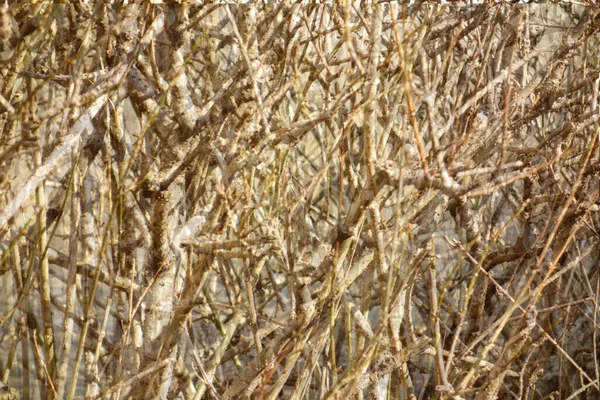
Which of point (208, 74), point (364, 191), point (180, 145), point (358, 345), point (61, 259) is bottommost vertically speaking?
point (358, 345)

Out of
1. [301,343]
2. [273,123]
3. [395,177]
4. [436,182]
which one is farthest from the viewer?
[273,123]

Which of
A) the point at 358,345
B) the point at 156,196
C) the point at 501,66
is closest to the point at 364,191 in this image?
the point at 358,345

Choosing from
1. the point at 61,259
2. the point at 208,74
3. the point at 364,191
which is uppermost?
the point at 208,74

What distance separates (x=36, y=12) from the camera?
9.01 ft

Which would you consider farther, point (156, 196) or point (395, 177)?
point (156, 196)

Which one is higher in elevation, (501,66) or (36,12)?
(36,12)

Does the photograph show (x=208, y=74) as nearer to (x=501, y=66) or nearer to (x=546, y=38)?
(x=501, y=66)

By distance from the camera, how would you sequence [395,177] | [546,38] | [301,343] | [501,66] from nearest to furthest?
[395,177] < [301,343] < [501,66] < [546,38]

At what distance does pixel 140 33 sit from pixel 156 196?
577 mm

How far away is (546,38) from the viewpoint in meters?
6.96

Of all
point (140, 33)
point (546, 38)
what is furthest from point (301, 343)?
point (546, 38)

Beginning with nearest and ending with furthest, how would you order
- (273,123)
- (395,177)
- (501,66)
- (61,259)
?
(395,177) → (273,123) → (61,259) → (501,66)

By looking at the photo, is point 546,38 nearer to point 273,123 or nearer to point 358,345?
point 273,123

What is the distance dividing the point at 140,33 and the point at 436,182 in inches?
48.4
